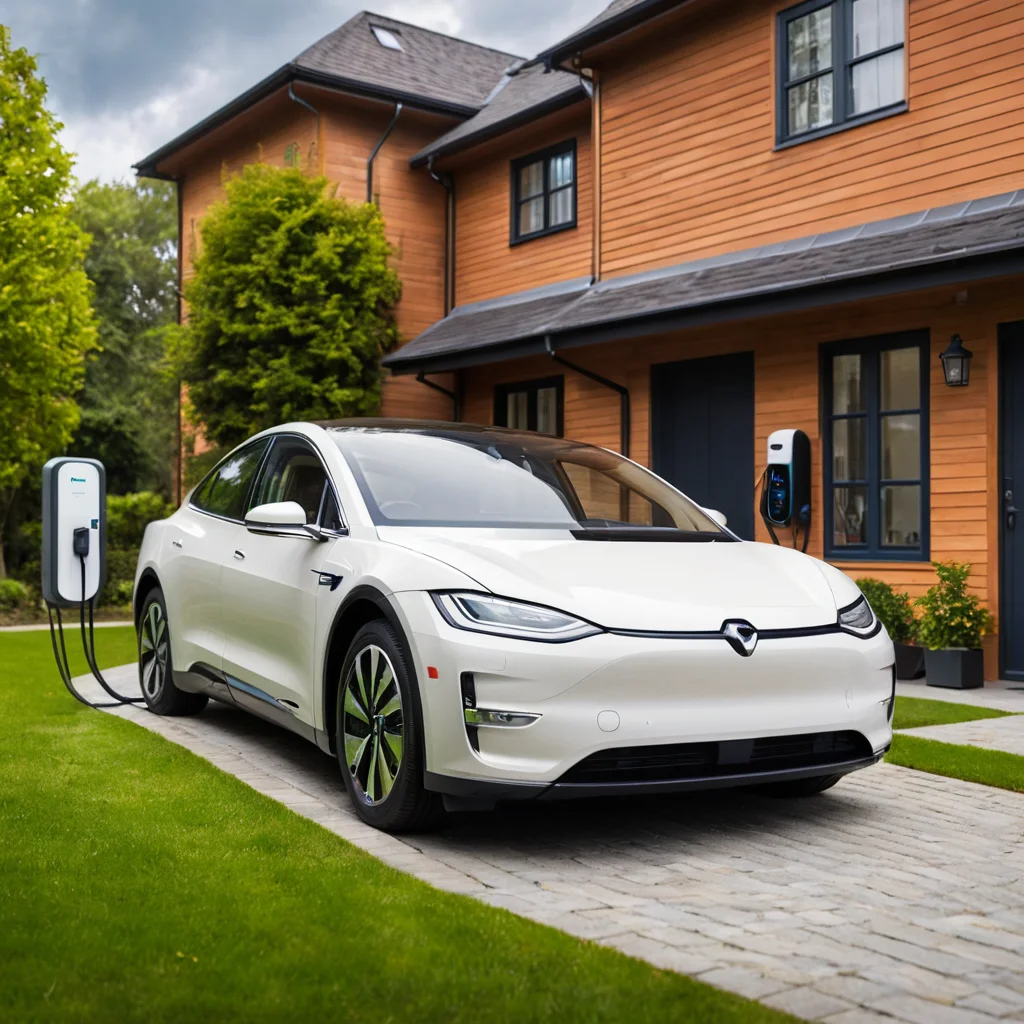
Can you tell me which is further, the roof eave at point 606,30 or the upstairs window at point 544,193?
the upstairs window at point 544,193

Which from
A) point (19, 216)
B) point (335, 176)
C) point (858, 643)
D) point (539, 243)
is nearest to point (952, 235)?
point (858, 643)

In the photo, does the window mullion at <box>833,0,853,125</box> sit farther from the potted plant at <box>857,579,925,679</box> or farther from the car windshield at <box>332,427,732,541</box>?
the car windshield at <box>332,427,732,541</box>

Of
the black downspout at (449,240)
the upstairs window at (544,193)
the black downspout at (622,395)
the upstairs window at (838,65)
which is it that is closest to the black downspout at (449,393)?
the black downspout at (449,240)

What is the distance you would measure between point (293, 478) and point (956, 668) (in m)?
5.81

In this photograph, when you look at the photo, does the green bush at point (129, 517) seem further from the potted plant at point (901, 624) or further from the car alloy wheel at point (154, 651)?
the car alloy wheel at point (154, 651)

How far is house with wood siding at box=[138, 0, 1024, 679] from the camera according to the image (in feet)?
33.4

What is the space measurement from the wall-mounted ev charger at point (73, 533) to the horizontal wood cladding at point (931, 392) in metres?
6.41

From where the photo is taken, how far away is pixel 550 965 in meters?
3.25

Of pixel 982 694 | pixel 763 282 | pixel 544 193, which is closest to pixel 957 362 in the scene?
pixel 763 282

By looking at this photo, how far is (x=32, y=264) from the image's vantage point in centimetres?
1752

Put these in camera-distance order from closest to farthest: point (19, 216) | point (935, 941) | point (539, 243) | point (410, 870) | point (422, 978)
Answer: point (422, 978) → point (935, 941) → point (410, 870) → point (539, 243) → point (19, 216)

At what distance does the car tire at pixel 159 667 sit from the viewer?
24.1 feet

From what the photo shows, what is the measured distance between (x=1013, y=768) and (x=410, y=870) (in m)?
3.33

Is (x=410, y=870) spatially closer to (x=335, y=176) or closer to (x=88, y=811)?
(x=88, y=811)
